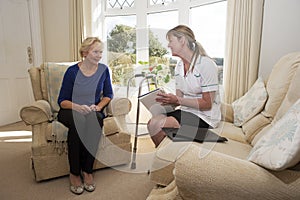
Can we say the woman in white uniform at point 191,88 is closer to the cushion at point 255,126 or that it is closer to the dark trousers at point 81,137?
the cushion at point 255,126

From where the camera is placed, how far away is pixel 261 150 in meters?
0.82

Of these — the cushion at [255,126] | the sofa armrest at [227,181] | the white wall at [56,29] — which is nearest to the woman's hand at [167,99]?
the cushion at [255,126]

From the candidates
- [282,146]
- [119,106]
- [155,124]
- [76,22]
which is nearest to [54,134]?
[119,106]

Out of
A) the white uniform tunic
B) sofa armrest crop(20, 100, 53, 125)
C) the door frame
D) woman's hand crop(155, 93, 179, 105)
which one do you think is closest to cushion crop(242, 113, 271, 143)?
the white uniform tunic

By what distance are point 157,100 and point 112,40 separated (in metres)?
0.46

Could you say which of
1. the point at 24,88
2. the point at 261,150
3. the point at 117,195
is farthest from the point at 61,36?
the point at 261,150

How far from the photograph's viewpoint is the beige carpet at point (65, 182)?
153 centimetres

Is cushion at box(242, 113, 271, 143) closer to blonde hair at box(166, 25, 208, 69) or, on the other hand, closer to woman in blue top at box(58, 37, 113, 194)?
blonde hair at box(166, 25, 208, 69)

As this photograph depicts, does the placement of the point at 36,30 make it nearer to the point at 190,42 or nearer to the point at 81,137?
the point at 81,137

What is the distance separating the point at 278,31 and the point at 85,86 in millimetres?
1701

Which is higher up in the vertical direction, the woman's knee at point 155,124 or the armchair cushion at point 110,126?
the woman's knee at point 155,124

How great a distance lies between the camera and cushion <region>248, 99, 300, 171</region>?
68 centimetres

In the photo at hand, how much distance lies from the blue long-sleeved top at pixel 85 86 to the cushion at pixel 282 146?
131 centimetres

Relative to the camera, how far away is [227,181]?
0.70 metres
